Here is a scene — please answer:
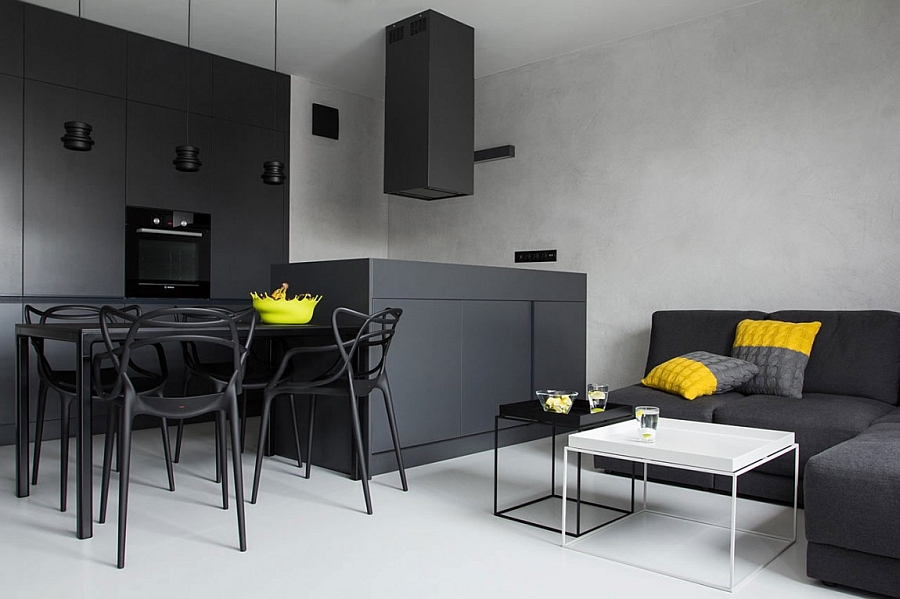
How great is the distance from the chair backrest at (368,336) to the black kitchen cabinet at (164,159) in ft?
6.97

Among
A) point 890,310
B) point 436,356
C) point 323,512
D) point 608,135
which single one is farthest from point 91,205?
point 890,310

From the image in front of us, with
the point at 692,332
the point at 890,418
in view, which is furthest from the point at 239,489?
the point at 692,332

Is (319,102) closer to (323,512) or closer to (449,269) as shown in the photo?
(449,269)

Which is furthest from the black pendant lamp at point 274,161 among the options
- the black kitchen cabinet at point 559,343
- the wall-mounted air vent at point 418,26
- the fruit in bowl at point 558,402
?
the fruit in bowl at point 558,402

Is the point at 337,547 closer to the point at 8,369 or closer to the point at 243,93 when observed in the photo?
the point at 8,369

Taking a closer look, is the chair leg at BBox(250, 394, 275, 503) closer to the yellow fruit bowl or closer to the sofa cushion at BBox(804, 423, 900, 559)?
the yellow fruit bowl

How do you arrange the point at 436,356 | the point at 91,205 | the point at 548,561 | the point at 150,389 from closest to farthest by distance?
the point at 548,561 → the point at 150,389 → the point at 436,356 → the point at 91,205

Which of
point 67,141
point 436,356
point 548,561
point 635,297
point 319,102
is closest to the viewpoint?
point 548,561

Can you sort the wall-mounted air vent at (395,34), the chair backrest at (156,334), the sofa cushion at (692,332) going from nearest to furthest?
the chair backrest at (156,334) → the sofa cushion at (692,332) → the wall-mounted air vent at (395,34)

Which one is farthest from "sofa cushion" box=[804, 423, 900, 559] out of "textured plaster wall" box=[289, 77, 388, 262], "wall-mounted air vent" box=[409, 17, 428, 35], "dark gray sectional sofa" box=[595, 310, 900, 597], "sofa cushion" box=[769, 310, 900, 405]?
"textured plaster wall" box=[289, 77, 388, 262]

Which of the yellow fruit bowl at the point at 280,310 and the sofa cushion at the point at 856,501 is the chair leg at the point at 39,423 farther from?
the sofa cushion at the point at 856,501

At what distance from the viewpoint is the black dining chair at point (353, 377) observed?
2.98 m

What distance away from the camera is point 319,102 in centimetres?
602

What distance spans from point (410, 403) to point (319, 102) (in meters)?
3.35
